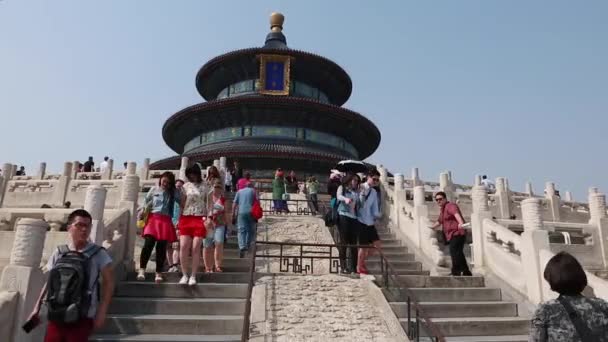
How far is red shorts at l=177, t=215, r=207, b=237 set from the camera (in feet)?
25.6

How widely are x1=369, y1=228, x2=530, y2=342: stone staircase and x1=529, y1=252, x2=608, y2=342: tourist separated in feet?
13.1

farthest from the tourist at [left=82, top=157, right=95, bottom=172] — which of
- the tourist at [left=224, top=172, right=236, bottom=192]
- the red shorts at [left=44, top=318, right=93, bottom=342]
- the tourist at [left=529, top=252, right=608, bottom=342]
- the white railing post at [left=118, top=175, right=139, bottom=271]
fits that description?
the tourist at [left=529, top=252, right=608, bottom=342]

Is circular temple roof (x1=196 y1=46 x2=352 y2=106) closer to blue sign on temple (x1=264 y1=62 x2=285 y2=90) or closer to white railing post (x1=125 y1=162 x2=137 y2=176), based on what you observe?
blue sign on temple (x1=264 y1=62 x2=285 y2=90)

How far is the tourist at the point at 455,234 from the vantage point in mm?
9242

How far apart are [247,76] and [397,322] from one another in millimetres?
26055

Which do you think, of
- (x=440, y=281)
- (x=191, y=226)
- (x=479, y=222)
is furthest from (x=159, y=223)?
(x=479, y=222)

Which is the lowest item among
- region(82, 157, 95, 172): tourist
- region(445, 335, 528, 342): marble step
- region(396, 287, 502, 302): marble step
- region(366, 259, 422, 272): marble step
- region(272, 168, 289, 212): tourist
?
region(445, 335, 528, 342): marble step

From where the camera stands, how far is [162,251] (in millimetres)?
7934

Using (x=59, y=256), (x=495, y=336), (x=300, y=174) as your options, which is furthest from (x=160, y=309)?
(x=300, y=174)

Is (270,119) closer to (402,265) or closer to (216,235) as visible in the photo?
(402,265)

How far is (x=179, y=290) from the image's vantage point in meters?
7.60

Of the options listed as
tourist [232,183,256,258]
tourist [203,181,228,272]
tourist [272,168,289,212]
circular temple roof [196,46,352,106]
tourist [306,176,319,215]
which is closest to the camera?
tourist [203,181,228,272]

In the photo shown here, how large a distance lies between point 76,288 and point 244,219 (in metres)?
5.85

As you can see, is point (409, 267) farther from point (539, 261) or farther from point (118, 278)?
point (118, 278)
